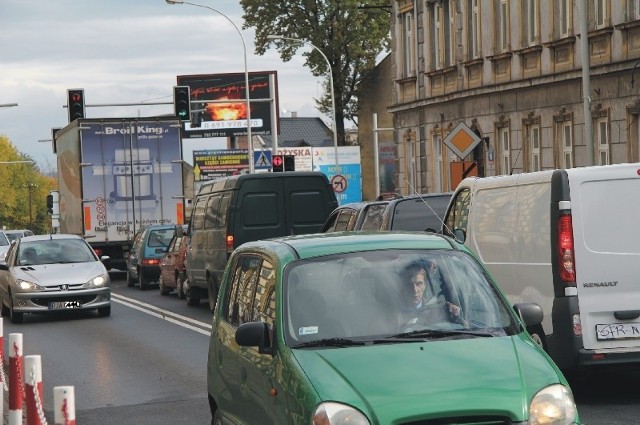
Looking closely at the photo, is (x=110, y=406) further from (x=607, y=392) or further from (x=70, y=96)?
(x=70, y=96)

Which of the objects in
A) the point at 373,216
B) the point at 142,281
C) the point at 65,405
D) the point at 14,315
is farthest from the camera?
the point at 142,281

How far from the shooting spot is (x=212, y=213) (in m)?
27.0

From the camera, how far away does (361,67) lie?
80.6 m

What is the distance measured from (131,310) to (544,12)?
13298 mm

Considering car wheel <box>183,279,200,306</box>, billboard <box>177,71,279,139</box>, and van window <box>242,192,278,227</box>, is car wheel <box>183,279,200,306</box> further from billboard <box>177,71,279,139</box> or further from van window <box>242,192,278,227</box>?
billboard <box>177,71,279,139</box>

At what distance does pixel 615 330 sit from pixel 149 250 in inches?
1004

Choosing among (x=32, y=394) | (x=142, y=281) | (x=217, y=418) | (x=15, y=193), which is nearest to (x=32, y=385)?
(x=32, y=394)

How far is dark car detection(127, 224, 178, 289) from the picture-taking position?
3666cm

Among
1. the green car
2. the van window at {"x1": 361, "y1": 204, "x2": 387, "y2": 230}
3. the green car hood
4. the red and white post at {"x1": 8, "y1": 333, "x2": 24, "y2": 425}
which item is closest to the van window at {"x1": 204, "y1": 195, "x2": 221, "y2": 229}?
the van window at {"x1": 361, "y1": 204, "x2": 387, "y2": 230}

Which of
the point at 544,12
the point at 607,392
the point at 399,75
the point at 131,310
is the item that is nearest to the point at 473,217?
the point at 607,392

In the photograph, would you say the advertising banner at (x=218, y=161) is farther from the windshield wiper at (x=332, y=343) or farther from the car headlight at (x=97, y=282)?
the windshield wiper at (x=332, y=343)

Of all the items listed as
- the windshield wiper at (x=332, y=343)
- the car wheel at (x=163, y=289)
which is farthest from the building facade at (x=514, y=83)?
the windshield wiper at (x=332, y=343)

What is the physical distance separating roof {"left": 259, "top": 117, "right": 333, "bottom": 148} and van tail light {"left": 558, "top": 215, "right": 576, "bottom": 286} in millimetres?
131164

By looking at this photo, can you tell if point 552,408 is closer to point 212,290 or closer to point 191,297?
point 212,290
